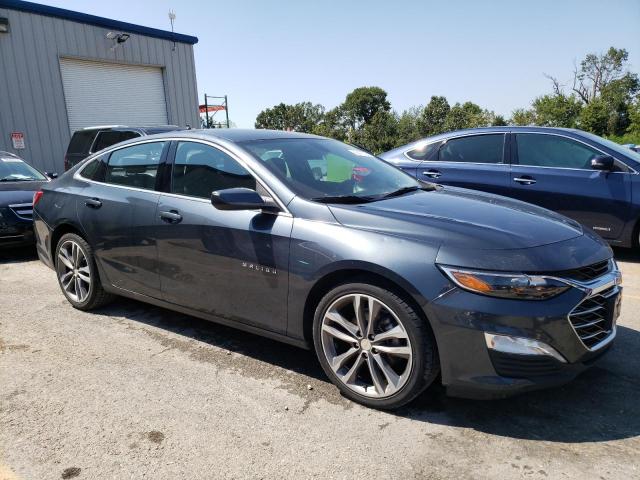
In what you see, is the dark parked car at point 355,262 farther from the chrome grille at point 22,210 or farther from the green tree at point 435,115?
the green tree at point 435,115

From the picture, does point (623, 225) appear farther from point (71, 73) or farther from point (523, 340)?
point (71, 73)

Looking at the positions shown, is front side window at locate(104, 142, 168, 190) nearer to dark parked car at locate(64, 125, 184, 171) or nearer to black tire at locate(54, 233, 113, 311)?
black tire at locate(54, 233, 113, 311)

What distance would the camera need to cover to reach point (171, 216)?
3566 mm

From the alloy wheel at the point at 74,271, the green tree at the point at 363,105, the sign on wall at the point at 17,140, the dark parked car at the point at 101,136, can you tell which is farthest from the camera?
the green tree at the point at 363,105

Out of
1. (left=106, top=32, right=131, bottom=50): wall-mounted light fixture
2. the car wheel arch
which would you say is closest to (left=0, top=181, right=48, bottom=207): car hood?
the car wheel arch

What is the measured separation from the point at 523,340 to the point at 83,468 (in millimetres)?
2138

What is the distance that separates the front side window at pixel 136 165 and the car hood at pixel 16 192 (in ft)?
10.8

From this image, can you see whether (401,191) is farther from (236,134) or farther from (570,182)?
(570,182)

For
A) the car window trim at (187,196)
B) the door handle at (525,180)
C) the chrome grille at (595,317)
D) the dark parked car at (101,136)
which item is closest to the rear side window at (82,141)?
the dark parked car at (101,136)

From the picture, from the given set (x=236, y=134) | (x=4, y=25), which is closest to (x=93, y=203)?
(x=236, y=134)

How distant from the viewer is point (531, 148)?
620 centimetres

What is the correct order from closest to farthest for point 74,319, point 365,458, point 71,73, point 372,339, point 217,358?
point 365,458 → point 372,339 → point 217,358 → point 74,319 → point 71,73

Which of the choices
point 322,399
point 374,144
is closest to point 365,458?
point 322,399

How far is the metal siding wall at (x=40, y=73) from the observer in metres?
12.9
